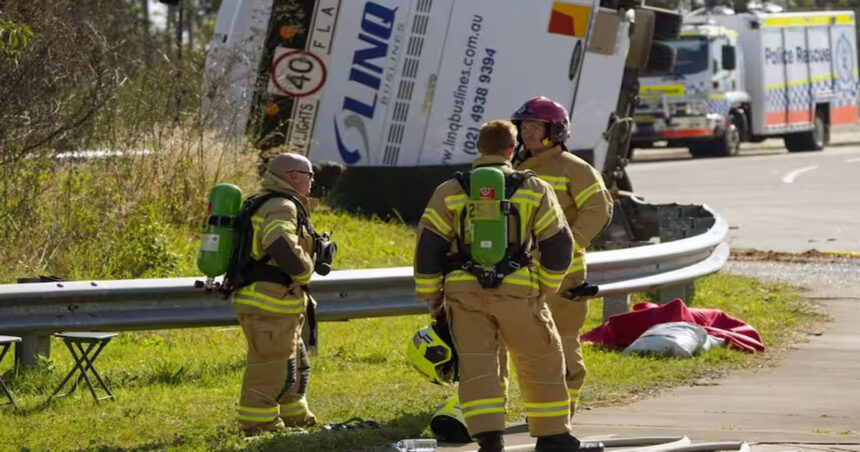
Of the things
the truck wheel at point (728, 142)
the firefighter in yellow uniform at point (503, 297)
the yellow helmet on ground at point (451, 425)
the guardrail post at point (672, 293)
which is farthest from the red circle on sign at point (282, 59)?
the truck wheel at point (728, 142)

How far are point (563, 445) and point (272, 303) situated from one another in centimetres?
151

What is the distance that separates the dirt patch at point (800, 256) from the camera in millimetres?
16156

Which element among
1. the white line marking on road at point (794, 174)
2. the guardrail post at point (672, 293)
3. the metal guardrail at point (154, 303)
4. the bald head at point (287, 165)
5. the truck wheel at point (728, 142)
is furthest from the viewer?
the truck wheel at point (728, 142)

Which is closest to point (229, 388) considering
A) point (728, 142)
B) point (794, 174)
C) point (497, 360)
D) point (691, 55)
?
point (497, 360)

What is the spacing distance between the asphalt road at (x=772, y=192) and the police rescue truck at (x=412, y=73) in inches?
102

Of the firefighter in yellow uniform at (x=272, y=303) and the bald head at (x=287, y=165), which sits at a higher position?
the bald head at (x=287, y=165)

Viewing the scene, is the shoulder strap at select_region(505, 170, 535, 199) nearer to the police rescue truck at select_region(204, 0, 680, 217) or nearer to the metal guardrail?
the metal guardrail

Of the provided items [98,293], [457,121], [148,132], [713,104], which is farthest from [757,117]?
[98,293]

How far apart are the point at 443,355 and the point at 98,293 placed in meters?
2.26

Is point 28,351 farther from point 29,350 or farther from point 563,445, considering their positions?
point 563,445

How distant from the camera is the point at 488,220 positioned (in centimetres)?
698

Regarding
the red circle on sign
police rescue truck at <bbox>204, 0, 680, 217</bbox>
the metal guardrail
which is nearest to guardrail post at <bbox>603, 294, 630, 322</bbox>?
the metal guardrail

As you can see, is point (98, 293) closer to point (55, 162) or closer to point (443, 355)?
point (443, 355)

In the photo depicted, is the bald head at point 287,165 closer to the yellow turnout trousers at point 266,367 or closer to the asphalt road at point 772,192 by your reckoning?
the yellow turnout trousers at point 266,367
